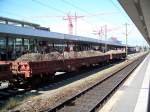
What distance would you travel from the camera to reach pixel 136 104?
513 inches

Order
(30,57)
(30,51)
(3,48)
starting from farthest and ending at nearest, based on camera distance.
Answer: (30,51) < (3,48) < (30,57)

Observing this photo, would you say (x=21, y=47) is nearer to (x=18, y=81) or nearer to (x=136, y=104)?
(x=18, y=81)

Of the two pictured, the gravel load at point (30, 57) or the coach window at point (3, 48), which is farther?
the coach window at point (3, 48)

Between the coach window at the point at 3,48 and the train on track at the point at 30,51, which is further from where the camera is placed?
the coach window at the point at 3,48

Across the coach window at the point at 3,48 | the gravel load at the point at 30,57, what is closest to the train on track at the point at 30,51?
the coach window at the point at 3,48

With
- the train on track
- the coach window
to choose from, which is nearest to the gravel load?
the train on track

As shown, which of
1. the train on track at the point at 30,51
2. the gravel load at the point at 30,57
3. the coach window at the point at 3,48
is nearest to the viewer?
the train on track at the point at 30,51

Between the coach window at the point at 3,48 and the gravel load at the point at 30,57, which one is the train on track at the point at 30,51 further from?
the gravel load at the point at 30,57

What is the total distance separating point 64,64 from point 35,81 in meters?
5.43

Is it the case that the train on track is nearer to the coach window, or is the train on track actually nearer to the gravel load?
the coach window

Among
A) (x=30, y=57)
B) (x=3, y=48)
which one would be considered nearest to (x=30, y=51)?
(x=3, y=48)

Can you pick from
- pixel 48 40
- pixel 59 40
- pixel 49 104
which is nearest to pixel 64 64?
pixel 49 104

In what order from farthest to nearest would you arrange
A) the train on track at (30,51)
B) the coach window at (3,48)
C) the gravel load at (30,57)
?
the coach window at (3,48)
the gravel load at (30,57)
the train on track at (30,51)

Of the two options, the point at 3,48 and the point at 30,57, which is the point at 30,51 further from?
the point at 30,57
